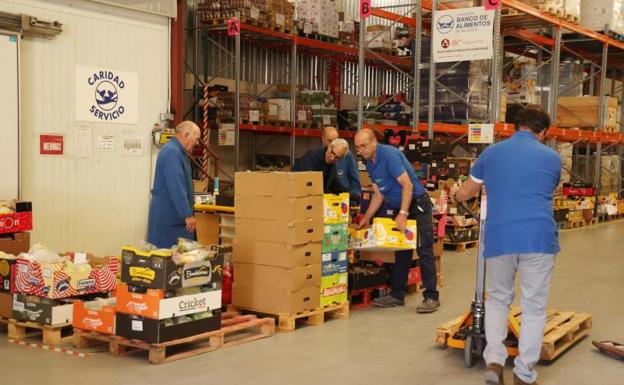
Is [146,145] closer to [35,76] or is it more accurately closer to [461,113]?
[35,76]

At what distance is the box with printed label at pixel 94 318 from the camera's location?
588 cm

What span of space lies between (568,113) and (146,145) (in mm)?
11732

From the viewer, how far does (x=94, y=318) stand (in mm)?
5953

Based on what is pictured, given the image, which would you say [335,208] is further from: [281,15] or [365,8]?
[281,15]

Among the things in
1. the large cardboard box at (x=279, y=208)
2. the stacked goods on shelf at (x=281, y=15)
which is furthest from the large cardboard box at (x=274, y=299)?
the stacked goods on shelf at (x=281, y=15)

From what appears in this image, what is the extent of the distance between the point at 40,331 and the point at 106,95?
11.8 ft

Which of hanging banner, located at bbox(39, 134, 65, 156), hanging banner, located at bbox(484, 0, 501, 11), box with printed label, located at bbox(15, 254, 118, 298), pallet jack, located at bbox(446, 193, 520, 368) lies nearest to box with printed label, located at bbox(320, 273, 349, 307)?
pallet jack, located at bbox(446, 193, 520, 368)

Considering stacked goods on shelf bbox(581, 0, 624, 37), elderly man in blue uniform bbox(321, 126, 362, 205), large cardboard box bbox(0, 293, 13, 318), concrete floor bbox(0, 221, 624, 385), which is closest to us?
concrete floor bbox(0, 221, 624, 385)

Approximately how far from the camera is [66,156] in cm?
888

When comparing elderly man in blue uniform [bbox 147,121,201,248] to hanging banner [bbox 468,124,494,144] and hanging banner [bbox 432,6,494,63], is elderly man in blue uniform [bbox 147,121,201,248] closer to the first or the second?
hanging banner [bbox 432,6,494,63]

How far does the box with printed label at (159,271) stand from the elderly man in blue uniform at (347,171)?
3.10 meters

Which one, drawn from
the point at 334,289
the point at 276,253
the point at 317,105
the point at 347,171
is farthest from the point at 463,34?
the point at 276,253

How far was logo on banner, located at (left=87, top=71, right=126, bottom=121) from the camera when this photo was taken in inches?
360

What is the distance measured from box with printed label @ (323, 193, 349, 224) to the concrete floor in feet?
3.11
